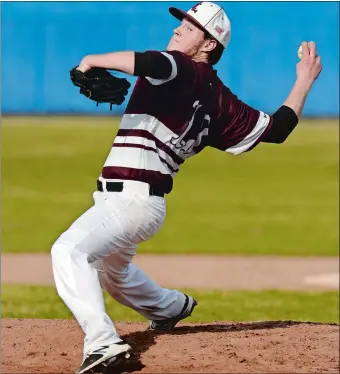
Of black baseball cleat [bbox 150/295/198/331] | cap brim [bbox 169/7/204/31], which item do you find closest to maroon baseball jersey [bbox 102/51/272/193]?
cap brim [bbox 169/7/204/31]

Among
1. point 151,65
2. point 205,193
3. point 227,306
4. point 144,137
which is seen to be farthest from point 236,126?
point 205,193

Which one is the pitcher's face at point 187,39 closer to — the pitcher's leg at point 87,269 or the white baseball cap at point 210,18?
the white baseball cap at point 210,18

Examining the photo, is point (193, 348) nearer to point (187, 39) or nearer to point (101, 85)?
point (101, 85)

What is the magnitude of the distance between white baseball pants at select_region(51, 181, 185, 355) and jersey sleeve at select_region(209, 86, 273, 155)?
541mm

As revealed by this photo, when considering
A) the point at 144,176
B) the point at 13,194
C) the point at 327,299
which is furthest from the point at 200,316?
the point at 13,194

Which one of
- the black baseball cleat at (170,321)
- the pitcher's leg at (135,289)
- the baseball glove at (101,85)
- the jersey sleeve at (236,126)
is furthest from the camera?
the black baseball cleat at (170,321)

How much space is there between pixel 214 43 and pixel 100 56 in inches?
31.1

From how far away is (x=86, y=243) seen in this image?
4.43 meters

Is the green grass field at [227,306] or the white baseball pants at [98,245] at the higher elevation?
the white baseball pants at [98,245]

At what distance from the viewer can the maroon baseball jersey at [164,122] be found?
4.54 meters

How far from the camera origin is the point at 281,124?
5.02 m

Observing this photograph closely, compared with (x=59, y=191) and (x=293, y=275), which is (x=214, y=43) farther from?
(x=59, y=191)

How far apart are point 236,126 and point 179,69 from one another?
62 centimetres

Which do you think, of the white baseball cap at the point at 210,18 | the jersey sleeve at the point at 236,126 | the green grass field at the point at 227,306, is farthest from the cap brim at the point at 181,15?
the green grass field at the point at 227,306
